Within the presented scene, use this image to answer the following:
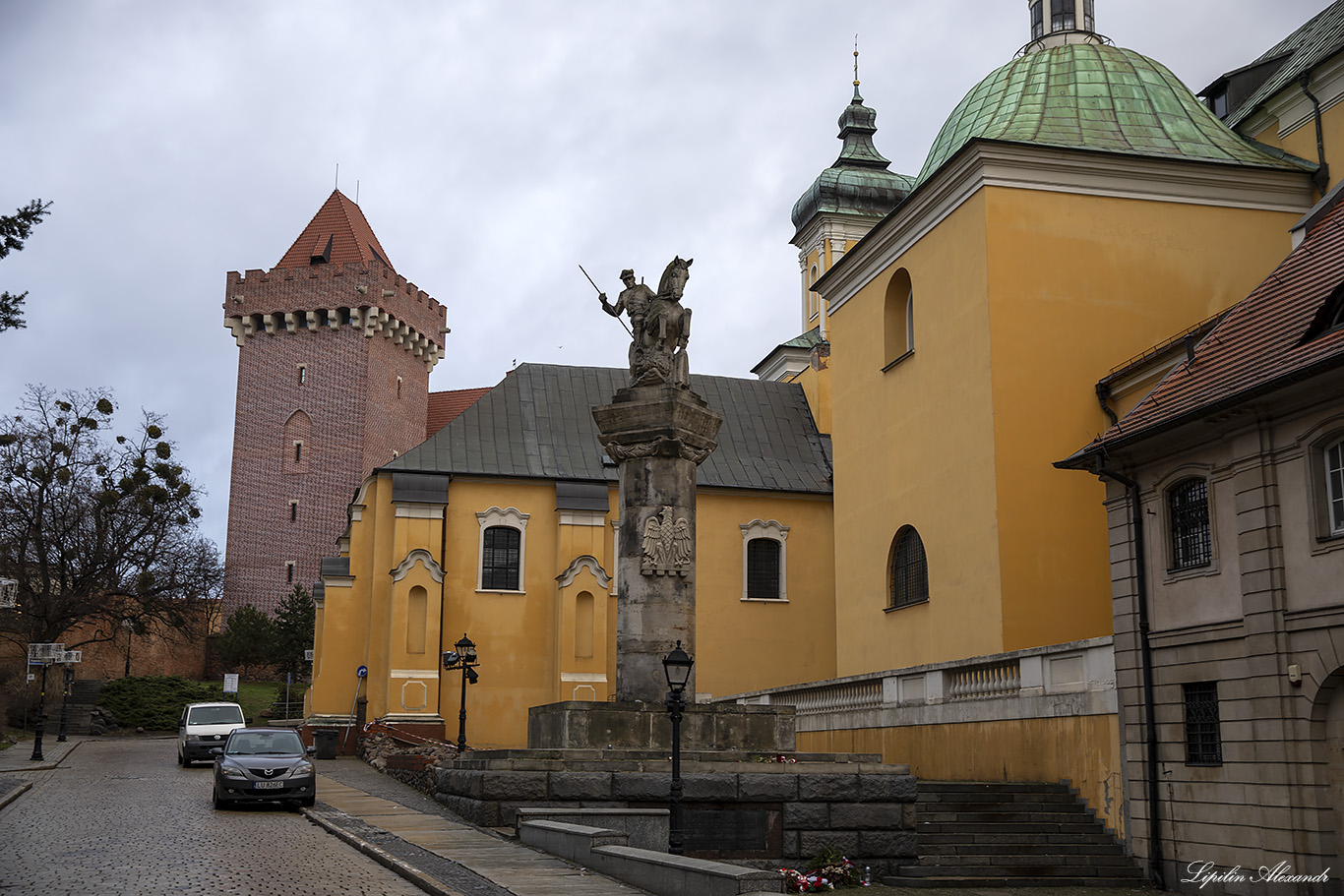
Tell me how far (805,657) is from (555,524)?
8.24 metres

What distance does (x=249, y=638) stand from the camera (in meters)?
59.2

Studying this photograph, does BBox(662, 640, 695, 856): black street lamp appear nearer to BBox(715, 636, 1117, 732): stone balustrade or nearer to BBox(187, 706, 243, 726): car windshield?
BBox(715, 636, 1117, 732): stone balustrade

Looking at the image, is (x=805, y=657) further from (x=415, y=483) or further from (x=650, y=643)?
(x=650, y=643)

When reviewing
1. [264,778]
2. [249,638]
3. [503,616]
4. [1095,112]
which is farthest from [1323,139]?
[249,638]

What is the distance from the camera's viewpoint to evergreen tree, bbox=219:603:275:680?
194ft

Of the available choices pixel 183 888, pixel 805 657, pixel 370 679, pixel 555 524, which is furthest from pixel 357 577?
pixel 183 888

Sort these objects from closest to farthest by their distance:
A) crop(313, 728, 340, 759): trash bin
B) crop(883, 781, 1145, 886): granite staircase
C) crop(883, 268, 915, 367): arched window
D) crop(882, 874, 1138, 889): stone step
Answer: crop(882, 874, 1138, 889): stone step < crop(883, 781, 1145, 886): granite staircase < crop(883, 268, 915, 367): arched window < crop(313, 728, 340, 759): trash bin

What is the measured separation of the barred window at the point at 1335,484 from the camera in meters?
14.4

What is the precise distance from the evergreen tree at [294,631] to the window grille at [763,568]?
26958 mm

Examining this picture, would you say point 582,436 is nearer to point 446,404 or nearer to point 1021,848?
point 1021,848

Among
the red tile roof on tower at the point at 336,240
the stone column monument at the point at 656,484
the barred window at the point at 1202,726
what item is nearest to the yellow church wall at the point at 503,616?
the stone column monument at the point at 656,484

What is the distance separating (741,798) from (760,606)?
77.9ft

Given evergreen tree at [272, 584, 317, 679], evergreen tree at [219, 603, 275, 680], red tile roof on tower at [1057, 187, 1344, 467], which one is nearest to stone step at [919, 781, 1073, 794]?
red tile roof on tower at [1057, 187, 1344, 467]

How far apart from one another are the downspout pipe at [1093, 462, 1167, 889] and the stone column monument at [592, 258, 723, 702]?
5714 millimetres
